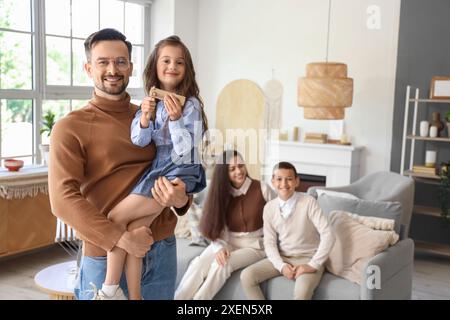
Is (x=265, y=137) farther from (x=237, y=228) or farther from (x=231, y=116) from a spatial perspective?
(x=237, y=228)

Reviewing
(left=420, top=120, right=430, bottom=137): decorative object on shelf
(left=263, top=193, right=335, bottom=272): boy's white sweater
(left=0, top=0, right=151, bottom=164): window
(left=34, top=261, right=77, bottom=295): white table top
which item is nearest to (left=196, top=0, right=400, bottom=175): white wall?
(left=420, top=120, right=430, bottom=137): decorative object on shelf

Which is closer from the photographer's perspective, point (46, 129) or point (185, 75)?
point (185, 75)

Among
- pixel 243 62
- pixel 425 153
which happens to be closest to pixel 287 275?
pixel 425 153

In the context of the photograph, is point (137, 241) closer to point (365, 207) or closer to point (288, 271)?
point (288, 271)

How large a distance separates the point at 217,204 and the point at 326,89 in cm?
205

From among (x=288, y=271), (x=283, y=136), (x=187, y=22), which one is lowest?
(x=288, y=271)

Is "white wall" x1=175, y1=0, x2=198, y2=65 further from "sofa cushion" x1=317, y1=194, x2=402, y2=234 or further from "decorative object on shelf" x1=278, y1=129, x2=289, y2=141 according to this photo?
"sofa cushion" x1=317, y1=194, x2=402, y2=234

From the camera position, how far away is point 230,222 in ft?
12.0

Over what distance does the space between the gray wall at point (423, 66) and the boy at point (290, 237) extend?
252 centimetres

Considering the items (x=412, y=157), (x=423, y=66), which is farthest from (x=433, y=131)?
(x=423, y=66)

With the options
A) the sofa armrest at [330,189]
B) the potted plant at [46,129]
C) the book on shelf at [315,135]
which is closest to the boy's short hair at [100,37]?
the sofa armrest at [330,189]

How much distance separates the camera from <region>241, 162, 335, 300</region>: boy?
3332 millimetres

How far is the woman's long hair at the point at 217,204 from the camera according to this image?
11.8ft

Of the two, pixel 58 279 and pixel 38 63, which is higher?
pixel 38 63
